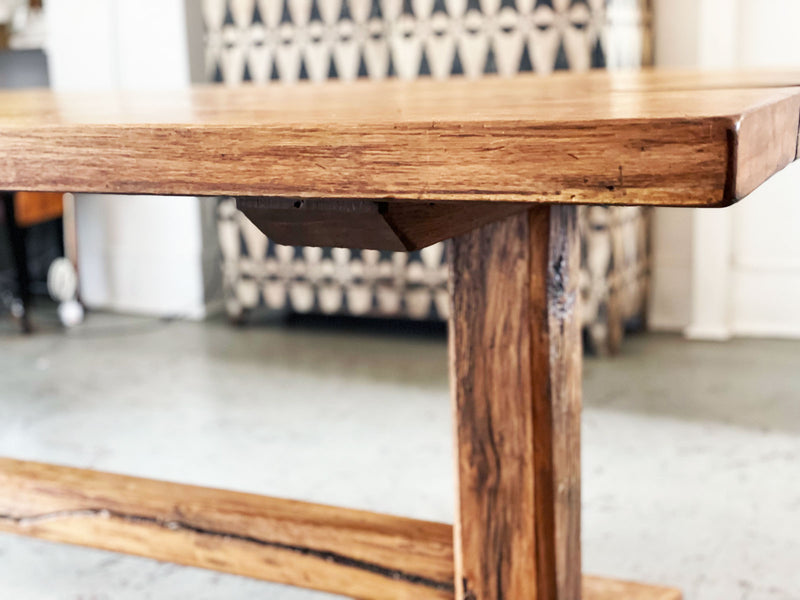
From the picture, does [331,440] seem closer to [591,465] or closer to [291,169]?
[591,465]

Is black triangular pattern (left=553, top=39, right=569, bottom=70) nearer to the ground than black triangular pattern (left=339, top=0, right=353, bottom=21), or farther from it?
nearer to the ground

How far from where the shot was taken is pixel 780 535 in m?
1.45

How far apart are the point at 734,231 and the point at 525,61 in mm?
789

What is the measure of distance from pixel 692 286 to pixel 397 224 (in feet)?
7.07

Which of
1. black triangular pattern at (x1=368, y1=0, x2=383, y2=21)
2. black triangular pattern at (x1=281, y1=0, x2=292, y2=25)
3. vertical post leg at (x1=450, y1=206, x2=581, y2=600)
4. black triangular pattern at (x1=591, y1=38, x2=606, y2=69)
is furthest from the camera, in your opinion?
black triangular pattern at (x1=281, y1=0, x2=292, y2=25)

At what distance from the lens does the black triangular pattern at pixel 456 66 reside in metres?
2.50

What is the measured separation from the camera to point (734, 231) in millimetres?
2633

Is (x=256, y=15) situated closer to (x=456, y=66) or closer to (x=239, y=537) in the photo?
(x=456, y=66)

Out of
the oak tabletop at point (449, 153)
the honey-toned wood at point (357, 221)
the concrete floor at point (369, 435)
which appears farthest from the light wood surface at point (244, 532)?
the oak tabletop at point (449, 153)

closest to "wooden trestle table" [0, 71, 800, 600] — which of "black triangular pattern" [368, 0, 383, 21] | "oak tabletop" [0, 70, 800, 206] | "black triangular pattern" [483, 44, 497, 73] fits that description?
"oak tabletop" [0, 70, 800, 206]

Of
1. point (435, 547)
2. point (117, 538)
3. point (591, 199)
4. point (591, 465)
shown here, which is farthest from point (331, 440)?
point (591, 199)

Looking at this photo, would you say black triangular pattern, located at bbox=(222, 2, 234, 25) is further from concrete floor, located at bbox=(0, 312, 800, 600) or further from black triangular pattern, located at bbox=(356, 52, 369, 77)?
concrete floor, located at bbox=(0, 312, 800, 600)

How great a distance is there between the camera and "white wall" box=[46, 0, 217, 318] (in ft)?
9.82

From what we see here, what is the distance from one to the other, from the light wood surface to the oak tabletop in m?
0.53
